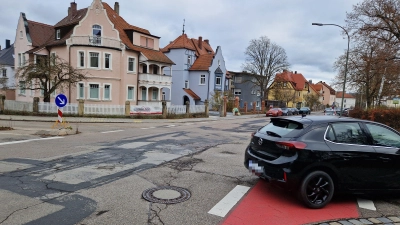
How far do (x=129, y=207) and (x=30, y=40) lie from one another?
38323 millimetres

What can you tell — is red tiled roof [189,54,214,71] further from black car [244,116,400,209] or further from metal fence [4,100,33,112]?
black car [244,116,400,209]

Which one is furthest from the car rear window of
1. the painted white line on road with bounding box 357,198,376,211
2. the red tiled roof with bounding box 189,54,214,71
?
the red tiled roof with bounding box 189,54,214,71

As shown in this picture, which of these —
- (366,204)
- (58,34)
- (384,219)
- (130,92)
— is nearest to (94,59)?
(130,92)

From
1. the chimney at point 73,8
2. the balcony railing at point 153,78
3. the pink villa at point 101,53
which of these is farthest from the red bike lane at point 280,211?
the chimney at point 73,8

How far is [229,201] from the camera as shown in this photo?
5.07 m

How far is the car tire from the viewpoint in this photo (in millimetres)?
4855

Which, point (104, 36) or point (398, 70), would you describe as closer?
point (398, 70)

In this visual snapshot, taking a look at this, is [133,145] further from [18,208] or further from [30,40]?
[30,40]

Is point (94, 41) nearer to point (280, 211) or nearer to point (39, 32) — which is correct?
point (39, 32)

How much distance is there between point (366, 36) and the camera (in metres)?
23.3

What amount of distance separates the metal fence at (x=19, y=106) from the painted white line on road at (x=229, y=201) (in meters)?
24.7

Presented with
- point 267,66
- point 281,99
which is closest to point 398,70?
point 267,66

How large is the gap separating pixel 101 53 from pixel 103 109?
296 inches

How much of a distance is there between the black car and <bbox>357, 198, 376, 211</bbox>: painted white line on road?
26cm
